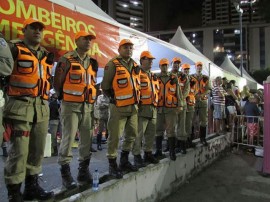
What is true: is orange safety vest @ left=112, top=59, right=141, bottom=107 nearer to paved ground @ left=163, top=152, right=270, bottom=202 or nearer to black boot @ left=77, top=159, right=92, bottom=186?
black boot @ left=77, top=159, right=92, bottom=186

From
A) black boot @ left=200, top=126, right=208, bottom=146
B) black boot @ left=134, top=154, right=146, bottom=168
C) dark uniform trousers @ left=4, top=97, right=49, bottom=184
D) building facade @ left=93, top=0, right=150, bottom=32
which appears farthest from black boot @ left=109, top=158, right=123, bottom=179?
building facade @ left=93, top=0, right=150, bottom=32

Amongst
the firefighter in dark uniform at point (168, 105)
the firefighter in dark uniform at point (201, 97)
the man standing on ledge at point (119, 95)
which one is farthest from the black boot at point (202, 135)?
the man standing on ledge at point (119, 95)

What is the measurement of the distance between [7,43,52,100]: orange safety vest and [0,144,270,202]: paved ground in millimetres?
1832

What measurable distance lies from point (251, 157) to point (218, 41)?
3470 inches

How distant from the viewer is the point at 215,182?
24.3ft

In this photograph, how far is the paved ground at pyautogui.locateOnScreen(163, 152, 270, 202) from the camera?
20.8 feet

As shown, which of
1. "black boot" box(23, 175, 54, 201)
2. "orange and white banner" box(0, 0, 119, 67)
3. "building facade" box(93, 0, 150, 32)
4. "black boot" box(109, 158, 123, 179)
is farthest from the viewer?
"building facade" box(93, 0, 150, 32)

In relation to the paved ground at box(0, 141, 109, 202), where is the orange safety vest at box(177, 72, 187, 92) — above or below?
above

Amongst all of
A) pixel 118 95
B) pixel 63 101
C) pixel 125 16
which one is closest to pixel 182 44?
pixel 118 95

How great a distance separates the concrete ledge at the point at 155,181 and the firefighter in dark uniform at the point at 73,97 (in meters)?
0.35

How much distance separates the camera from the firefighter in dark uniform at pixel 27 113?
3438mm

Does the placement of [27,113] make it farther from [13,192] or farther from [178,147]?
[178,147]

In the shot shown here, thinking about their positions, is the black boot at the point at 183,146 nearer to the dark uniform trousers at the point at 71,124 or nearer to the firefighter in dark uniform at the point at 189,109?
the firefighter in dark uniform at the point at 189,109

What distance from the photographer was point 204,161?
8.59 m
